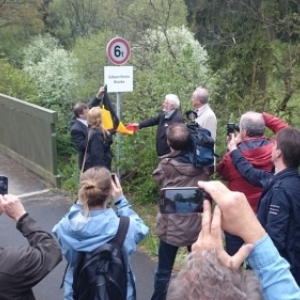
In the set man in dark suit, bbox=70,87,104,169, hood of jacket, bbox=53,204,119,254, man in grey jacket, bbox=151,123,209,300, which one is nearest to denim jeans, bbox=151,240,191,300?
man in grey jacket, bbox=151,123,209,300

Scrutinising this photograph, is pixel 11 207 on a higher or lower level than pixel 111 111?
higher

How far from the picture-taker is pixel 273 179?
362 cm

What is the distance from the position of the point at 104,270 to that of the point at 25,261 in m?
0.77

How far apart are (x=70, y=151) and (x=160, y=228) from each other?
624 centimetres

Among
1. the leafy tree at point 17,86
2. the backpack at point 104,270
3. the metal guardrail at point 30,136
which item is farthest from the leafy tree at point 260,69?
the backpack at point 104,270

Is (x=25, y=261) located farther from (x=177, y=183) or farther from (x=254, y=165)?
(x=254, y=165)

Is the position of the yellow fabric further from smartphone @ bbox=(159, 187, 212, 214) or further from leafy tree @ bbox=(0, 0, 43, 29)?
leafy tree @ bbox=(0, 0, 43, 29)

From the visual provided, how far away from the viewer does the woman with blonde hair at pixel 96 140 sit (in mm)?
7019

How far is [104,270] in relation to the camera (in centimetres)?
335

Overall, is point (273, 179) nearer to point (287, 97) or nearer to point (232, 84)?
point (287, 97)

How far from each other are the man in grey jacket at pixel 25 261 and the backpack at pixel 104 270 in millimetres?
564

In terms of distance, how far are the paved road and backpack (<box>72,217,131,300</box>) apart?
0.51 meters

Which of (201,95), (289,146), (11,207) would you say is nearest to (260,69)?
(201,95)

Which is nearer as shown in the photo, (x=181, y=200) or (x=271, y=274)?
(x=271, y=274)
